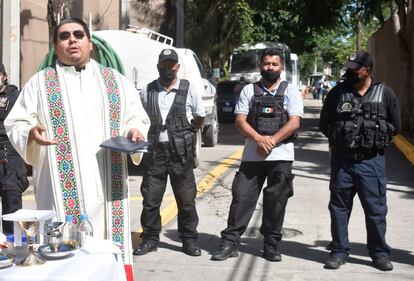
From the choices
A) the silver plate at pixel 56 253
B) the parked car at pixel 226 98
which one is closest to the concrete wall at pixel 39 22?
the parked car at pixel 226 98

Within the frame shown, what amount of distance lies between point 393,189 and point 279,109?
514cm

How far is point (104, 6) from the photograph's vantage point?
20812 mm

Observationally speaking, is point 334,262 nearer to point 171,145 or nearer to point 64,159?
point 171,145

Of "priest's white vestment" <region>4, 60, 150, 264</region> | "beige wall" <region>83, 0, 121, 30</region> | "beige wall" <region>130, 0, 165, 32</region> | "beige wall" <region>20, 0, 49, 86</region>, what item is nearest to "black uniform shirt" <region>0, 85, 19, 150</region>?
"priest's white vestment" <region>4, 60, 150, 264</region>

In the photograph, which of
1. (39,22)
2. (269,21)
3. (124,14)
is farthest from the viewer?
(269,21)

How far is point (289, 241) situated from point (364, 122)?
1.89m

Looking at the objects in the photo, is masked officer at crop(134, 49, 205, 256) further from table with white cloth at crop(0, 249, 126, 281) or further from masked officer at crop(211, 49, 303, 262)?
table with white cloth at crop(0, 249, 126, 281)

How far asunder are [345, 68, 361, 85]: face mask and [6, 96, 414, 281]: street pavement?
1690 mm

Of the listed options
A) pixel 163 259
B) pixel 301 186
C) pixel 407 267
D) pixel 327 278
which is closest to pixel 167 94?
pixel 163 259

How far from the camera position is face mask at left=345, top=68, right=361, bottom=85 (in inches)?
229

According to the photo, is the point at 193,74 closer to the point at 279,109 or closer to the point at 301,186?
the point at 301,186

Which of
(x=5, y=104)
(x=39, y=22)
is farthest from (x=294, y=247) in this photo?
(x=39, y=22)

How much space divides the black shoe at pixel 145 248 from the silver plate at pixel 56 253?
10.7 ft

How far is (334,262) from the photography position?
5973 mm
